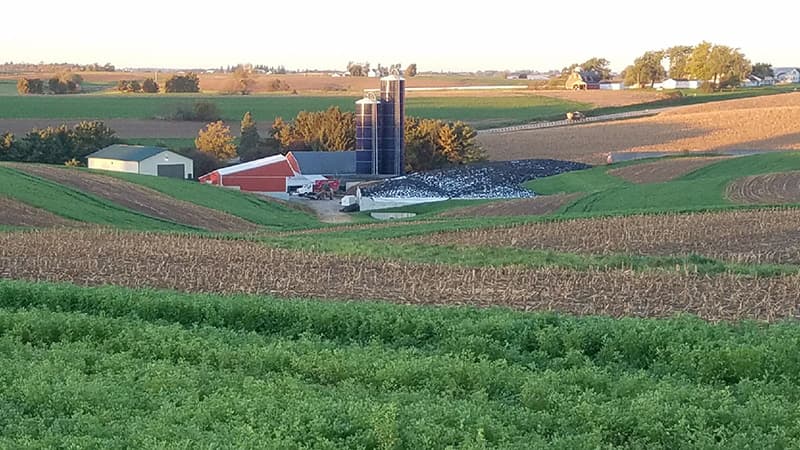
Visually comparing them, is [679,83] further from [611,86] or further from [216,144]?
[216,144]

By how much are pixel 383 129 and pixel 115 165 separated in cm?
1748

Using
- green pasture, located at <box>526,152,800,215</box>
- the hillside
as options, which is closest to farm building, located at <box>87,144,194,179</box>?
the hillside

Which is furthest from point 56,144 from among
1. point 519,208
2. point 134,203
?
point 519,208

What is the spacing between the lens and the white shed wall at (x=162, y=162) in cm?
6147

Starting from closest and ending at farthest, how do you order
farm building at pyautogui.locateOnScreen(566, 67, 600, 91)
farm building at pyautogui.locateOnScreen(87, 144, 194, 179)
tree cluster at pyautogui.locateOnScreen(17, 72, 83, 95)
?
farm building at pyautogui.locateOnScreen(87, 144, 194, 179) → tree cluster at pyautogui.locateOnScreen(17, 72, 83, 95) → farm building at pyautogui.locateOnScreen(566, 67, 600, 91)

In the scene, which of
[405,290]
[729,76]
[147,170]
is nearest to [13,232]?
[405,290]

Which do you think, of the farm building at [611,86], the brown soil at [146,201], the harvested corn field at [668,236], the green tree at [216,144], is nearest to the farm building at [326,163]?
the green tree at [216,144]

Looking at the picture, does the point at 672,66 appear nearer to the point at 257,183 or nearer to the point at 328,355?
the point at 257,183

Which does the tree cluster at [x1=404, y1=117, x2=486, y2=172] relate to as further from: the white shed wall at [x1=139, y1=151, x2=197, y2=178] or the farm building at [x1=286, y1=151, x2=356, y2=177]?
the white shed wall at [x1=139, y1=151, x2=197, y2=178]

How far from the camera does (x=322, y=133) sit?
77875 millimetres

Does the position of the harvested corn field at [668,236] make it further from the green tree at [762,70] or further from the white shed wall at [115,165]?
the green tree at [762,70]

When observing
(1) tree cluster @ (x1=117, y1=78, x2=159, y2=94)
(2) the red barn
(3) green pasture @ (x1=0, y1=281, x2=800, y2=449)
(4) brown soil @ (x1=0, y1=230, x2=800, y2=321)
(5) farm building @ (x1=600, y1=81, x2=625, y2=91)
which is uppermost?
(5) farm building @ (x1=600, y1=81, x2=625, y2=91)

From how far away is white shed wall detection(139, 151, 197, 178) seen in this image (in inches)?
2420

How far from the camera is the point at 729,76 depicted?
14075 centimetres
